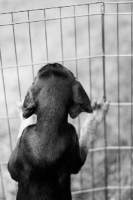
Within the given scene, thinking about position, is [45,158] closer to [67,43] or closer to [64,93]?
[64,93]

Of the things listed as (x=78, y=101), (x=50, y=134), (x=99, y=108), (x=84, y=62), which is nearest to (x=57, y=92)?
(x=78, y=101)

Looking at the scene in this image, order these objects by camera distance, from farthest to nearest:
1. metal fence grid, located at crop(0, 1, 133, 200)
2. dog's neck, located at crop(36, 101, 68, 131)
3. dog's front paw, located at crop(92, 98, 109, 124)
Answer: metal fence grid, located at crop(0, 1, 133, 200) < dog's front paw, located at crop(92, 98, 109, 124) < dog's neck, located at crop(36, 101, 68, 131)

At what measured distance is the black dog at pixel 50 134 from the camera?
2498 mm

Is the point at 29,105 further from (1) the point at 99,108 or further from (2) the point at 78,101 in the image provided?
(1) the point at 99,108

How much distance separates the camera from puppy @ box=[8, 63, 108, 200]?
98.4 inches

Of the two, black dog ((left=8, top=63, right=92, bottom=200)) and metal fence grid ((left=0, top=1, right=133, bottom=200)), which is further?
metal fence grid ((left=0, top=1, right=133, bottom=200))

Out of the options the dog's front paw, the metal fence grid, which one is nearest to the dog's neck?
the dog's front paw

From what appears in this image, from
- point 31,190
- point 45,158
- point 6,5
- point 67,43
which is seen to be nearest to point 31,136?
point 45,158

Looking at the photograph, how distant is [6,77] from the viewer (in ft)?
16.0

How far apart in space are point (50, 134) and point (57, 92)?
0.89 ft

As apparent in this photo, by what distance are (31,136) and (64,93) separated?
357 mm

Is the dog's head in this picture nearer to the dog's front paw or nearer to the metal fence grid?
the dog's front paw

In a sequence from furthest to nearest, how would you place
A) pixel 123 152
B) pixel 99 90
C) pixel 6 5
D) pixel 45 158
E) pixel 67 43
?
pixel 6 5, pixel 67 43, pixel 99 90, pixel 123 152, pixel 45 158

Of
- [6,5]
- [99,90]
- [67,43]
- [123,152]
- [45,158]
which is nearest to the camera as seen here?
[45,158]
